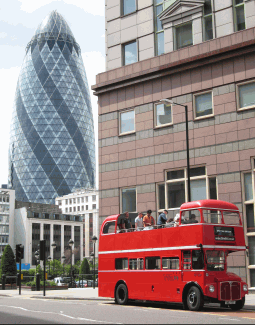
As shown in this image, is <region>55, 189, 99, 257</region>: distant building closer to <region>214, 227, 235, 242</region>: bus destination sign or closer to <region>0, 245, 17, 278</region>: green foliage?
<region>0, 245, 17, 278</region>: green foliage

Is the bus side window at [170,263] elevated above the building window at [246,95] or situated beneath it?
situated beneath

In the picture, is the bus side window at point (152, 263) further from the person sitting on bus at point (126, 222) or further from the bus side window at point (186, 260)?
the person sitting on bus at point (126, 222)

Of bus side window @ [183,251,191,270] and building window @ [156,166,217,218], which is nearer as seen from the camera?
bus side window @ [183,251,191,270]

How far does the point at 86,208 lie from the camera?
609ft

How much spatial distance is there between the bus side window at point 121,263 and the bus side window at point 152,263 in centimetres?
149

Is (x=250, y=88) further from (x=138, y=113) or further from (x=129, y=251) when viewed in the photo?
(x=129, y=251)

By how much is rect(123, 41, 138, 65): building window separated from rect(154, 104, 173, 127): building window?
434cm

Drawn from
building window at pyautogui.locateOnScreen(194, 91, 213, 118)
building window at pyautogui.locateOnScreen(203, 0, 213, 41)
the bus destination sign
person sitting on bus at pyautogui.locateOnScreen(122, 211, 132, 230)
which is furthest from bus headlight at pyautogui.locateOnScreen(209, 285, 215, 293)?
building window at pyautogui.locateOnScreen(203, 0, 213, 41)

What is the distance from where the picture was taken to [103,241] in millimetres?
23125

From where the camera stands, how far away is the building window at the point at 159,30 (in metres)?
33.4

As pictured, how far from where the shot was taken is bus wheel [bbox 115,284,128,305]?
2150 centimetres

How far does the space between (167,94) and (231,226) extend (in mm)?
15121

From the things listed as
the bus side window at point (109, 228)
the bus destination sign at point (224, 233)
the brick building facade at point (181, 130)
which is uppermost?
the brick building facade at point (181, 130)

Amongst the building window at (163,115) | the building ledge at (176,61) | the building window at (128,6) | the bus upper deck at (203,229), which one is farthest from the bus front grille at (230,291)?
the building window at (128,6)
